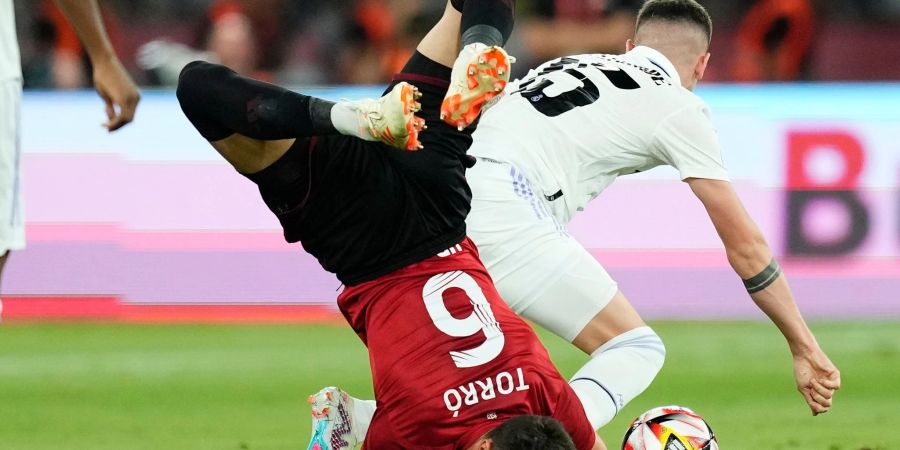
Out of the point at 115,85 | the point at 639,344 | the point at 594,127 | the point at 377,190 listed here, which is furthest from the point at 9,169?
the point at 639,344

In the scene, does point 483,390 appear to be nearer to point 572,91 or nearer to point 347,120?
point 347,120

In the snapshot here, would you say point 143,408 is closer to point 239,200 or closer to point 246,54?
point 239,200

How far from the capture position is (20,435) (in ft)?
21.2

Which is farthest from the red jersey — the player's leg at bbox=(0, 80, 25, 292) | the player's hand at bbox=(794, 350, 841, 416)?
the player's leg at bbox=(0, 80, 25, 292)

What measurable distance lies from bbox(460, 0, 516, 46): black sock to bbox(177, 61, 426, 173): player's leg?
16.1 inches

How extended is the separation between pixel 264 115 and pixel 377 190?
58cm

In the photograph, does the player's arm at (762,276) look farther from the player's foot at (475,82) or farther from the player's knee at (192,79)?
the player's knee at (192,79)

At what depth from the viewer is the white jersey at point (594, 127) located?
522cm

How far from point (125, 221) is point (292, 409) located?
3375mm

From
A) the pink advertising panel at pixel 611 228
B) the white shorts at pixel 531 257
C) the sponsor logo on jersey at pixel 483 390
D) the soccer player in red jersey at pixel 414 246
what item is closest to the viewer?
the soccer player in red jersey at pixel 414 246

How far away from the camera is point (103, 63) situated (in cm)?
491

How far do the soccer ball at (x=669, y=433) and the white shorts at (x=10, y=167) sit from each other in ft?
7.52

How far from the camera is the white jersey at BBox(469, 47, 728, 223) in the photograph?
17.1 ft

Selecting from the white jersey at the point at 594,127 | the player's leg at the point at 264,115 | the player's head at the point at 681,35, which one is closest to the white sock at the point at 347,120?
the player's leg at the point at 264,115
